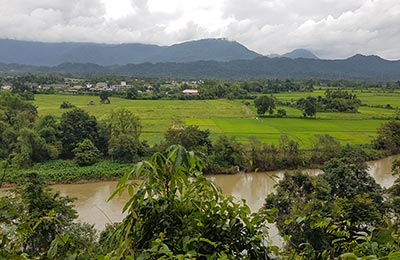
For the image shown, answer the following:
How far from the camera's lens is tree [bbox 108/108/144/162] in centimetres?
1812

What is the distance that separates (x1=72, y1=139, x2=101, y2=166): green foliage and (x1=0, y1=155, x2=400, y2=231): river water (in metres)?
2.09

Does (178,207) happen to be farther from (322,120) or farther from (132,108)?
(132,108)

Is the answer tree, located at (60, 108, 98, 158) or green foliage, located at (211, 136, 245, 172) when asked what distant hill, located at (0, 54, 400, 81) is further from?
green foliage, located at (211, 136, 245, 172)

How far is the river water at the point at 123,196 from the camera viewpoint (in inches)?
484

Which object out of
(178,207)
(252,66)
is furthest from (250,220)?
(252,66)

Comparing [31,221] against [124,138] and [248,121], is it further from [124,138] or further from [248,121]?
[248,121]

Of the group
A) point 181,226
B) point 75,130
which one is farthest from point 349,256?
point 75,130

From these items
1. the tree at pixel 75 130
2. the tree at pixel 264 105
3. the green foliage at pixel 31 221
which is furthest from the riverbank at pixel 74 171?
the tree at pixel 264 105

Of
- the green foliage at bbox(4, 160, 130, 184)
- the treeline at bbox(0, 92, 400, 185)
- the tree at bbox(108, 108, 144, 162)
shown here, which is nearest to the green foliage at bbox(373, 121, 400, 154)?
the treeline at bbox(0, 92, 400, 185)

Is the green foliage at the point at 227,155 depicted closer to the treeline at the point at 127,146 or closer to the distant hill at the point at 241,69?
the treeline at the point at 127,146

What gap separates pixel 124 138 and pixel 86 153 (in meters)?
2.03

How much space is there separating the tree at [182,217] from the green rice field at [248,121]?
1994 cm

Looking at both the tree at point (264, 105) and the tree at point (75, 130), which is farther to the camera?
the tree at point (264, 105)

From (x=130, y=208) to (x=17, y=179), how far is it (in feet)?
54.3
